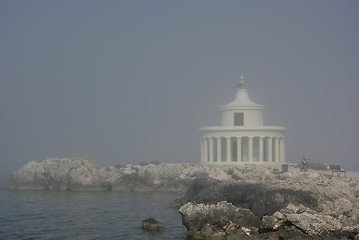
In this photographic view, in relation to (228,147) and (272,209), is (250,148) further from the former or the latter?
(272,209)

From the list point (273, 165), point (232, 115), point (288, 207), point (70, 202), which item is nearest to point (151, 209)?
point (70, 202)

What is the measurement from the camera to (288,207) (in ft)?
101

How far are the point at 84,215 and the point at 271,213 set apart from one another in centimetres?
1636

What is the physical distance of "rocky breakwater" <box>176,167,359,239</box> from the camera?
28428 millimetres

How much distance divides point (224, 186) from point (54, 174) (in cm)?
3710

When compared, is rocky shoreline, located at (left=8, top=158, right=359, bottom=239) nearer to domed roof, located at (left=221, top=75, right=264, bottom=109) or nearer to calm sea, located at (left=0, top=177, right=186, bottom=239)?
calm sea, located at (left=0, top=177, right=186, bottom=239)

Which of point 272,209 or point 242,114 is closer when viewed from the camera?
point 272,209

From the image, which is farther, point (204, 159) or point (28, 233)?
point (204, 159)

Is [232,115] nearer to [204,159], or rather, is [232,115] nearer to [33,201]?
[204,159]

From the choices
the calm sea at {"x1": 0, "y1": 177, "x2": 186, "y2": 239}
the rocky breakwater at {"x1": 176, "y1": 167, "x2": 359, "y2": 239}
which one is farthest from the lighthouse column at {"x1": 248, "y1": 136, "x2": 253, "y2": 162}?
the rocky breakwater at {"x1": 176, "y1": 167, "x2": 359, "y2": 239}

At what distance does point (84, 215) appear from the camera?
41.9 metres

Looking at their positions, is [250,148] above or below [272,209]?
below

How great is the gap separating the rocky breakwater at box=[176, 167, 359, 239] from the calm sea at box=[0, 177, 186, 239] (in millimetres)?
2040

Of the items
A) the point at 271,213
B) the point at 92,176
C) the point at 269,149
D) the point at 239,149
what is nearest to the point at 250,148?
the point at 239,149
